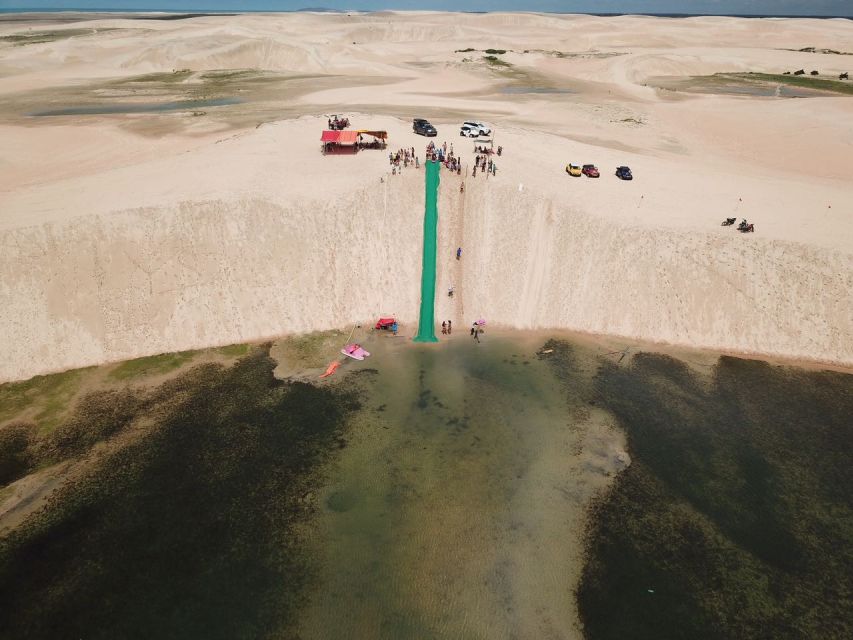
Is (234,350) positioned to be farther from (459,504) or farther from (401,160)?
(401,160)

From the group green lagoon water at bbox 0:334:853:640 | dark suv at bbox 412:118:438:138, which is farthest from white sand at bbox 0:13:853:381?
green lagoon water at bbox 0:334:853:640

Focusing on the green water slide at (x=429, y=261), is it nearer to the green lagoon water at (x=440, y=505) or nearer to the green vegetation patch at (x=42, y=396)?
the green lagoon water at (x=440, y=505)

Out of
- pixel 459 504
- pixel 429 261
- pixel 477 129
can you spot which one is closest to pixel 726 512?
pixel 459 504


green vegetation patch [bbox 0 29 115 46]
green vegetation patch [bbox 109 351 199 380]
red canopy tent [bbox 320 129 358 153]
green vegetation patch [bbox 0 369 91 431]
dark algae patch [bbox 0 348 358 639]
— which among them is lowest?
dark algae patch [bbox 0 348 358 639]

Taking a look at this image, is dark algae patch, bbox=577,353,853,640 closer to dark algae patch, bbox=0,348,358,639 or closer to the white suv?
dark algae patch, bbox=0,348,358,639

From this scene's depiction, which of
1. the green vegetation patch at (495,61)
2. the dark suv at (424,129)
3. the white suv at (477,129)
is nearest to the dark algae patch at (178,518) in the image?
the dark suv at (424,129)
